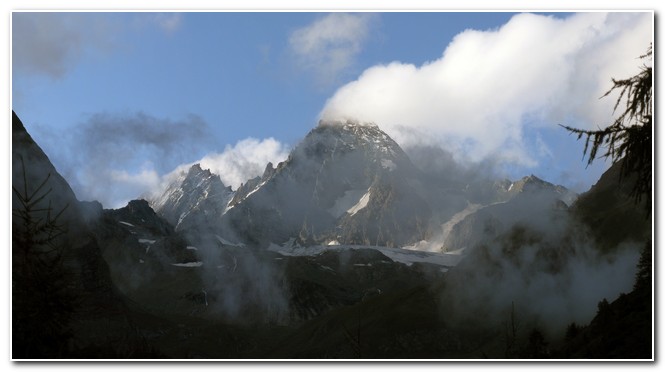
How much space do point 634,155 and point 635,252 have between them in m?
192

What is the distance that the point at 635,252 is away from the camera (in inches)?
7840

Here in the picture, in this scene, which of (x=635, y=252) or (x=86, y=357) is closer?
(x=86, y=357)

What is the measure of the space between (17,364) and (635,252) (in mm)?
193440

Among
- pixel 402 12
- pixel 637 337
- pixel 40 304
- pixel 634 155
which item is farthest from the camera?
pixel 402 12

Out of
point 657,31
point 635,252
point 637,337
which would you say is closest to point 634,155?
point 657,31

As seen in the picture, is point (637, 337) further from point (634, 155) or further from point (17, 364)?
point (17, 364)

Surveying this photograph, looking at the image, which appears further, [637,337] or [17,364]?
[637,337]
